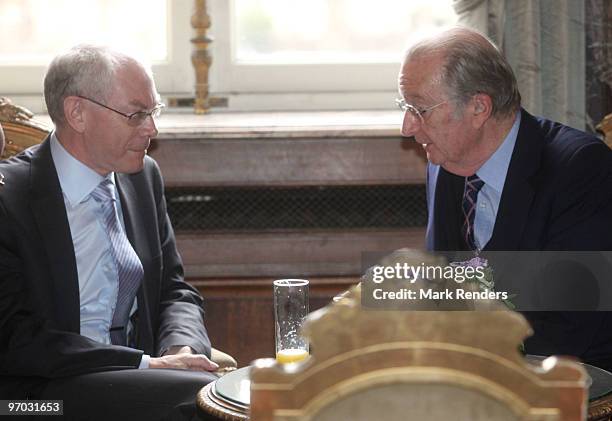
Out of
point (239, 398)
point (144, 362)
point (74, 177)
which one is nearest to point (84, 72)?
point (74, 177)

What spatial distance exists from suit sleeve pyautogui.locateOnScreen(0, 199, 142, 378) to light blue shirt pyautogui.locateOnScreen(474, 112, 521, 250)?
959 mm

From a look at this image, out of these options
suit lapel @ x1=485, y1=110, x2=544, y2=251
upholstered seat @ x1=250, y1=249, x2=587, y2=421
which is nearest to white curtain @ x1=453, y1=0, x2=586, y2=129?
suit lapel @ x1=485, y1=110, x2=544, y2=251

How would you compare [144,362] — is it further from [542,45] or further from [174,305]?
[542,45]

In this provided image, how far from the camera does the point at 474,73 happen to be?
275cm

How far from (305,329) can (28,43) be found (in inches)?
128

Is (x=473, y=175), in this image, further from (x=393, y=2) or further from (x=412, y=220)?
(x=393, y=2)

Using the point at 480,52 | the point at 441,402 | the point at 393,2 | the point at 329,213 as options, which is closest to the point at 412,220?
the point at 329,213

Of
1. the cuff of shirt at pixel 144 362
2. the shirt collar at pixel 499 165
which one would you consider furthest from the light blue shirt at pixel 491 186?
the cuff of shirt at pixel 144 362

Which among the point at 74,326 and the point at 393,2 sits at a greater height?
the point at 393,2

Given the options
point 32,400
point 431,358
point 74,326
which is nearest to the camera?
point 431,358

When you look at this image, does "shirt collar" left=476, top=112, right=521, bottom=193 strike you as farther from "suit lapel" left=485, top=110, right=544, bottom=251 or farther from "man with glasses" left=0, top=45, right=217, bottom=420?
"man with glasses" left=0, top=45, right=217, bottom=420

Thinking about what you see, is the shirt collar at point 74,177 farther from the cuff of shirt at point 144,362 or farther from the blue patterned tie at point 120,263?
the cuff of shirt at point 144,362

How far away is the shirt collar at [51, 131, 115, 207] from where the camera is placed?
275 cm

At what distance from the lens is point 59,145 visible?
283 centimetres
